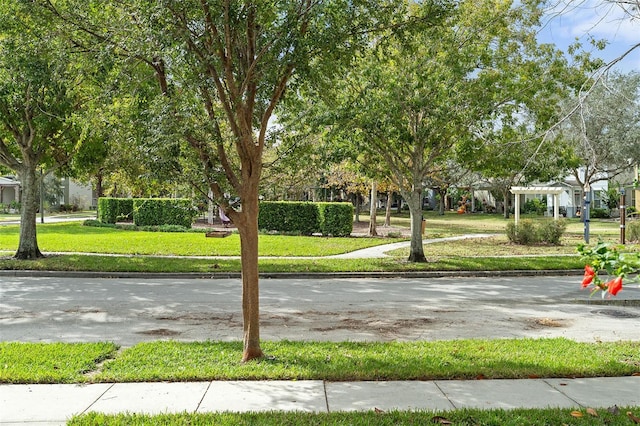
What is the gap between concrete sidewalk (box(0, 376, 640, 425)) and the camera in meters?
4.96

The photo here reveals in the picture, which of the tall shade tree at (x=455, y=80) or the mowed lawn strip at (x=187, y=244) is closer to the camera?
the tall shade tree at (x=455, y=80)

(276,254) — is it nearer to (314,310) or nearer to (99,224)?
(314,310)

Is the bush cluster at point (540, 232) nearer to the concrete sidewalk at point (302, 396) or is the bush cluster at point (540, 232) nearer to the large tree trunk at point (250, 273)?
the concrete sidewalk at point (302, 396)

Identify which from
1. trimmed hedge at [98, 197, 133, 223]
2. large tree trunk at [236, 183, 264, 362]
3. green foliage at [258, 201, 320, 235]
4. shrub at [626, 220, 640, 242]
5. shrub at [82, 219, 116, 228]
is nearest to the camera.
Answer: large tree trunk at [236, 183, 264, 362]

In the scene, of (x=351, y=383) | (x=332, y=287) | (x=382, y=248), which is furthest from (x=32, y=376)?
(x=382, y=248)

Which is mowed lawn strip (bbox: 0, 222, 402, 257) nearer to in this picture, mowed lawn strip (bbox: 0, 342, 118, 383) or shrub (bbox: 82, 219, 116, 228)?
shrub (bbox: 82, 219, 116, 228)

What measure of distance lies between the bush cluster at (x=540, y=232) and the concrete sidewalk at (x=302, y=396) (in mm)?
18748

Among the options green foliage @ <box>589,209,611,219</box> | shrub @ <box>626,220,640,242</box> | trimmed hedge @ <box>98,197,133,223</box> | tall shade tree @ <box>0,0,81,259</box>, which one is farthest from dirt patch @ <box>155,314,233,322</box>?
green foliage @ <box>589,209,611,219</box>

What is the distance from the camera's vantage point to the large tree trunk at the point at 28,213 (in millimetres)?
16594

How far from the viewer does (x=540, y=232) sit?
77.7 ft

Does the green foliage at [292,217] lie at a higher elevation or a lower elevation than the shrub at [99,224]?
higher

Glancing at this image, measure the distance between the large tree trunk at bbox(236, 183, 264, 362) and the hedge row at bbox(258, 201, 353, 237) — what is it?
1964 centimetres

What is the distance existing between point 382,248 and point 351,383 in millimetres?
16393

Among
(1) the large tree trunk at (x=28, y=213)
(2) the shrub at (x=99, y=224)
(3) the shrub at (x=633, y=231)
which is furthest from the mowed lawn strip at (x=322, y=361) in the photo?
(2) the shrub at (x=99, y=224)
